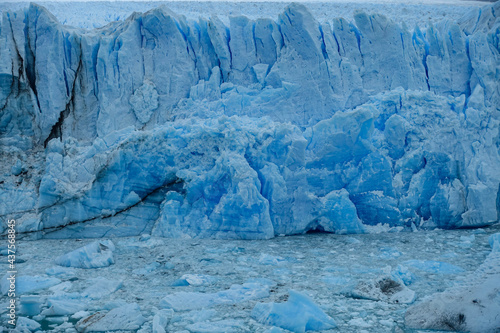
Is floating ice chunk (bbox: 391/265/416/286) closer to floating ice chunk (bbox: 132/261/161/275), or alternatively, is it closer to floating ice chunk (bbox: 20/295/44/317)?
floating ice chunk (bbox: 132/261/161/275)

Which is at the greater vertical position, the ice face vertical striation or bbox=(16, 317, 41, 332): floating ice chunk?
the ice face vertical striation

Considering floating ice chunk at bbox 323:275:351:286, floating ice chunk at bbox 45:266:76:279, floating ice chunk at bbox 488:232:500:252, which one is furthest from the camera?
floating ice chunk at bbox 488:232:500:252

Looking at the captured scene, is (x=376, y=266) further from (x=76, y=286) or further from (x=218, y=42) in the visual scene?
(x=218, y=42)

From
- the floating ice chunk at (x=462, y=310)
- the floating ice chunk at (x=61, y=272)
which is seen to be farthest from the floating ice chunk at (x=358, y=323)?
the floating ice chunk at (x=61, y=272)

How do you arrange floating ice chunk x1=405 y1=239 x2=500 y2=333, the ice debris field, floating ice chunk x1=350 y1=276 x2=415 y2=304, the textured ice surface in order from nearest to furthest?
floating ice chunk x1=405 y1=239 x2=500 y2=333, the textured ice surface, floating ice chunk x1=350 y1=276 x2=415 y2=304, the ice debris field

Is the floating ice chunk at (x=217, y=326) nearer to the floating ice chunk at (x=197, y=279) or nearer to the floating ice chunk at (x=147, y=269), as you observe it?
the floating ice chunk at (x=197, y=279)

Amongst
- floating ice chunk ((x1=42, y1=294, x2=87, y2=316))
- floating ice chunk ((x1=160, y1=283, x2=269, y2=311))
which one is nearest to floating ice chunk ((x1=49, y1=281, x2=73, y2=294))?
floating ice chunk ((x1=42, y1=294, x2=87, y2=316))
